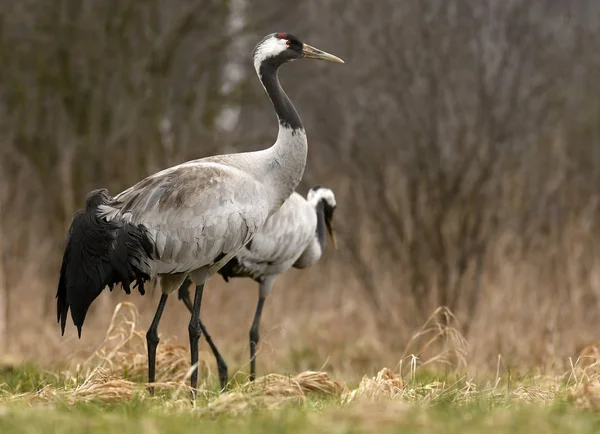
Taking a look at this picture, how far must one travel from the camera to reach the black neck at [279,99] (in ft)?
18.9

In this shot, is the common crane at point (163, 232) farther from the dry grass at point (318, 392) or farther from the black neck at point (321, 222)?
the black neck at point (321, 222)

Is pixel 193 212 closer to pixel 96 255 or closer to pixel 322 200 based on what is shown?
pixel 96 255

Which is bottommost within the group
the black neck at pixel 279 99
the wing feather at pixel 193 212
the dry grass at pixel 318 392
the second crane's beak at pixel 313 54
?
the dry grass at pixel 318 392

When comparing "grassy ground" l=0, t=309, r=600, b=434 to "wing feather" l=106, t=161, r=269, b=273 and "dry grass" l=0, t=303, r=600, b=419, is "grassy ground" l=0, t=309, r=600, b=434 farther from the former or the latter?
"wing feather" l=106, t=161, r=269, b=273

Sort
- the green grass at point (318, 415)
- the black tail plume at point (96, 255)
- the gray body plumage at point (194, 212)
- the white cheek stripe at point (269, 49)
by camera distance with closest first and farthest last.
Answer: the green grass at point (318, 415) → the black tail plume at point (96, 255) → the gray body plumage at point (194, 212) → the white cheek stripe at point (269, 49)

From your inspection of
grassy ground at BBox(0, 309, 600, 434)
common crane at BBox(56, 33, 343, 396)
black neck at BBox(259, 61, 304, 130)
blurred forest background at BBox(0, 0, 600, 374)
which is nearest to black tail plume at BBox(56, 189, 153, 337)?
common crane at BBox(56, 33, 343, 396)

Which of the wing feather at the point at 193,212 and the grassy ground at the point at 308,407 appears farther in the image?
the wing feather at the point at 193,212

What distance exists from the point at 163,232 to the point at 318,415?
1818mm

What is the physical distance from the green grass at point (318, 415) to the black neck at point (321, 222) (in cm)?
325

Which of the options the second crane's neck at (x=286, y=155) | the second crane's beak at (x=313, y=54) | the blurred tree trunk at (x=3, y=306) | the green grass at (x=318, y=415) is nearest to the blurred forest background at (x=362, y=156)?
the blurred tree trunk at (x=3, y=306)

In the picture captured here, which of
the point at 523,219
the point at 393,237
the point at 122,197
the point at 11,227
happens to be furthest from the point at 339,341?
the point at 122,197

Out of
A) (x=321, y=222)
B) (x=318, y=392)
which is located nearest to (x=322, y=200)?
(x=321, y=222)

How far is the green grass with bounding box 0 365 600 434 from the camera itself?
3.34m

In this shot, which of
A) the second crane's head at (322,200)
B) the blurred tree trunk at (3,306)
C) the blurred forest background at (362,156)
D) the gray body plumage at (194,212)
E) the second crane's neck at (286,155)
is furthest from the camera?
the blurred tree trunk at (3,306)
